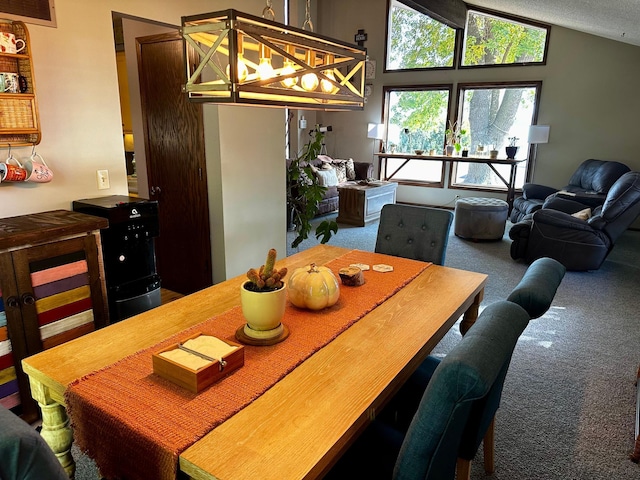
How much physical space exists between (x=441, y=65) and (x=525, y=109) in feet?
5.13

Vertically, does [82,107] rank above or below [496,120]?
below

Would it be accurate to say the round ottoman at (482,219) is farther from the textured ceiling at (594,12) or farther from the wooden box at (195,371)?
the wooden box at (195,371)

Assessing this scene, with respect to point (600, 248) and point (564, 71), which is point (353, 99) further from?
point (564, 71)

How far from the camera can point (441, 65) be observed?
24.9 feet

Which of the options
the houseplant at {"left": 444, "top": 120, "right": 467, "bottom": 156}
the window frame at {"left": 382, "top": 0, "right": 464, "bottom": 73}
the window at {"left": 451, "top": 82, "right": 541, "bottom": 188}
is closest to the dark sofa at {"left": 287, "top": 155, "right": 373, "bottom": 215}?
the houseplant at {"left": 444, "top": 120, "right": 467, "bottom": 156}

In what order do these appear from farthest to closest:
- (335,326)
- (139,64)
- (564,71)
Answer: (564,71) → (139,64) → (335,326)

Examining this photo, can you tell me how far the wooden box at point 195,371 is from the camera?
122cm

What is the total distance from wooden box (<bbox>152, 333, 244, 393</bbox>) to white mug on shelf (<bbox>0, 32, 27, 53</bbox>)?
1780 mm

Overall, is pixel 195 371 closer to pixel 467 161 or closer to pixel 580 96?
pixel 467 161

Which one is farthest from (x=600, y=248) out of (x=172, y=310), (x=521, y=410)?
(x=172, y=310)

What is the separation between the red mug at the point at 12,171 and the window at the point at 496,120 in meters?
6.58

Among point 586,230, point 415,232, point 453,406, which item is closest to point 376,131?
point 586,230

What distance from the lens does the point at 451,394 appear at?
3.28 feet

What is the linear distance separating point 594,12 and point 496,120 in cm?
302
